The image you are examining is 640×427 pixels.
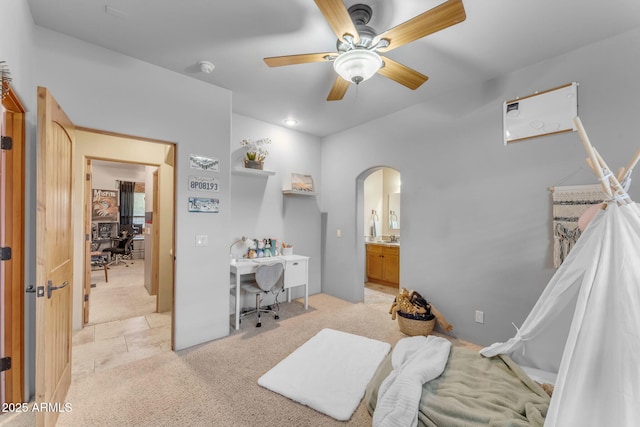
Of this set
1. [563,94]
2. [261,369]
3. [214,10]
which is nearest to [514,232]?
[563,94]

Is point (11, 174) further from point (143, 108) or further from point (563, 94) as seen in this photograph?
point (563, 94)

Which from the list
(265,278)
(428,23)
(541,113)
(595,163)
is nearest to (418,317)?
(265,278)

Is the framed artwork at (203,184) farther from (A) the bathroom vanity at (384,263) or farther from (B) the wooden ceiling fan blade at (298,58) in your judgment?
(A) the bathroom vanity at (384,263)

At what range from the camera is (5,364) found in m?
1.90

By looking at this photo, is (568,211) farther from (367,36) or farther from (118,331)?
(118,331)

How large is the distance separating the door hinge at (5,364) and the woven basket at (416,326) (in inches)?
134

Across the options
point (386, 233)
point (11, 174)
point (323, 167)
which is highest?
point (323, 167)

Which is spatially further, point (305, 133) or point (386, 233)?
point (386, 233)

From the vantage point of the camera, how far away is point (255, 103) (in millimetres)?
3508

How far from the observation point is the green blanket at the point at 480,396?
140cm

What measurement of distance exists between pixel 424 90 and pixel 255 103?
207cm

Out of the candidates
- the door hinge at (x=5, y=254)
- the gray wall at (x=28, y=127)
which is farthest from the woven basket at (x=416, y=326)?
the door hinge at (x=5, y=254)

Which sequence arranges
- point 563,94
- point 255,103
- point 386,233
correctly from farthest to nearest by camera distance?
point 386,233 → point 255,103 → point 563,94

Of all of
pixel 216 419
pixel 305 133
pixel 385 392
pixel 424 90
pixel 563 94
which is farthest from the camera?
pixel 305 133
